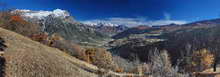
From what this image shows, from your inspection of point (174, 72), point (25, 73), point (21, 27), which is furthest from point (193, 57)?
point (25, 73)

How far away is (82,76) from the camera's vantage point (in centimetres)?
2327

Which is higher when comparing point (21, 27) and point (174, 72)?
point (21, 27)

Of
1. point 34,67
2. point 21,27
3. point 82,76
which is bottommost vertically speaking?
point 82,76

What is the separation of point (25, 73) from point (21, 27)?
4115cm

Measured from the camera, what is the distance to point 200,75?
2138 inches

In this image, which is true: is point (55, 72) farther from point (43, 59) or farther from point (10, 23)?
point (10, 23)

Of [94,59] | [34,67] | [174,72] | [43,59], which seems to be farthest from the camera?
[94,59]

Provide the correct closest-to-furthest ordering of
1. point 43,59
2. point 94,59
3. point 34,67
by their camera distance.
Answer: point 34,67 → point 43,59 → point 94,59

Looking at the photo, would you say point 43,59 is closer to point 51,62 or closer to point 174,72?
point 51,62

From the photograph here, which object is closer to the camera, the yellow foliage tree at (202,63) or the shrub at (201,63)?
the shrub at (201,63)

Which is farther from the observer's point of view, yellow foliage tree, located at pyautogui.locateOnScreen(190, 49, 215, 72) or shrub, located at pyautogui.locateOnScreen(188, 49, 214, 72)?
yellow foliage tree, located at pyautogui.locateOnScreen(190, 49, 215, 72)

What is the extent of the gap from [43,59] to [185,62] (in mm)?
59687

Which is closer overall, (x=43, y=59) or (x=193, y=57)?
(x=43, y=59)

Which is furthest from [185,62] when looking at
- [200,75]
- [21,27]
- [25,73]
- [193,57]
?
[25,73]
